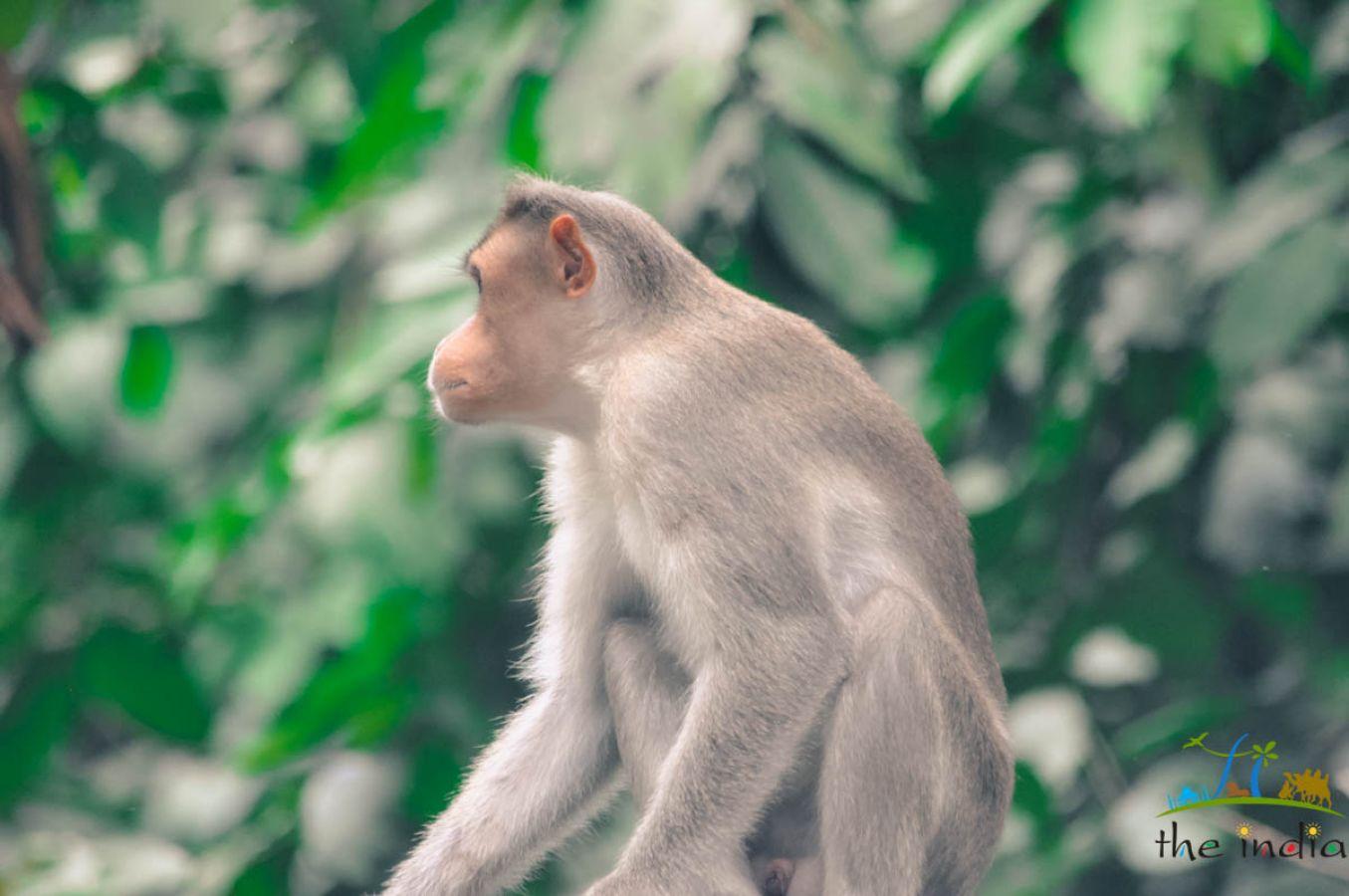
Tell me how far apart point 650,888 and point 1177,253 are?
2983 mm

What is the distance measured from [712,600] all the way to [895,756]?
1.81 feet

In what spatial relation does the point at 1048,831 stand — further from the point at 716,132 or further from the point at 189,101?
the point at 189,101

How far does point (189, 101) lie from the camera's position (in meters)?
6.50

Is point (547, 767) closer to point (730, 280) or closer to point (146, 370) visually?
point (730, 280)

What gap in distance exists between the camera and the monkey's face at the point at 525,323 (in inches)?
158

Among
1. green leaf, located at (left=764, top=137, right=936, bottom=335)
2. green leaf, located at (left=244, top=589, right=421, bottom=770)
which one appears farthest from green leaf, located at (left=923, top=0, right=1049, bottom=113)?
green leaf, located at (left=244, top=589, right=421, bottom=770)

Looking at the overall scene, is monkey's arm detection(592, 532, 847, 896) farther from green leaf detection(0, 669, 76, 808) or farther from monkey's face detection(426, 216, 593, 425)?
green leaf detection(0, 669, 76, 808)

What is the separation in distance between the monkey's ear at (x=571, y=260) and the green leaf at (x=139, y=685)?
236cm

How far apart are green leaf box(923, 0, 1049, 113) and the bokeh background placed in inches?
0.8

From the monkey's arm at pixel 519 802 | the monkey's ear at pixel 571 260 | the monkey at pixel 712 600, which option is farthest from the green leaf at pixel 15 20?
the monkey's arm at pixel 519 802

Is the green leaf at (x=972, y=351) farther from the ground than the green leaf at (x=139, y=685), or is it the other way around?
the green leaf at (x=972, y=351)

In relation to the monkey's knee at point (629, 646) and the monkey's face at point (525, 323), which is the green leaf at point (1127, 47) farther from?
the monkey's knee at point (629, 646)

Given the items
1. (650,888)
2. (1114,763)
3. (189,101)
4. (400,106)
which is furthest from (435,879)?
(189,101)

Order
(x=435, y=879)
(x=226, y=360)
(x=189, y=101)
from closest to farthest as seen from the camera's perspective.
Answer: (x=435, y=879)
(x=226, y=360)
(x=189, y=101)
